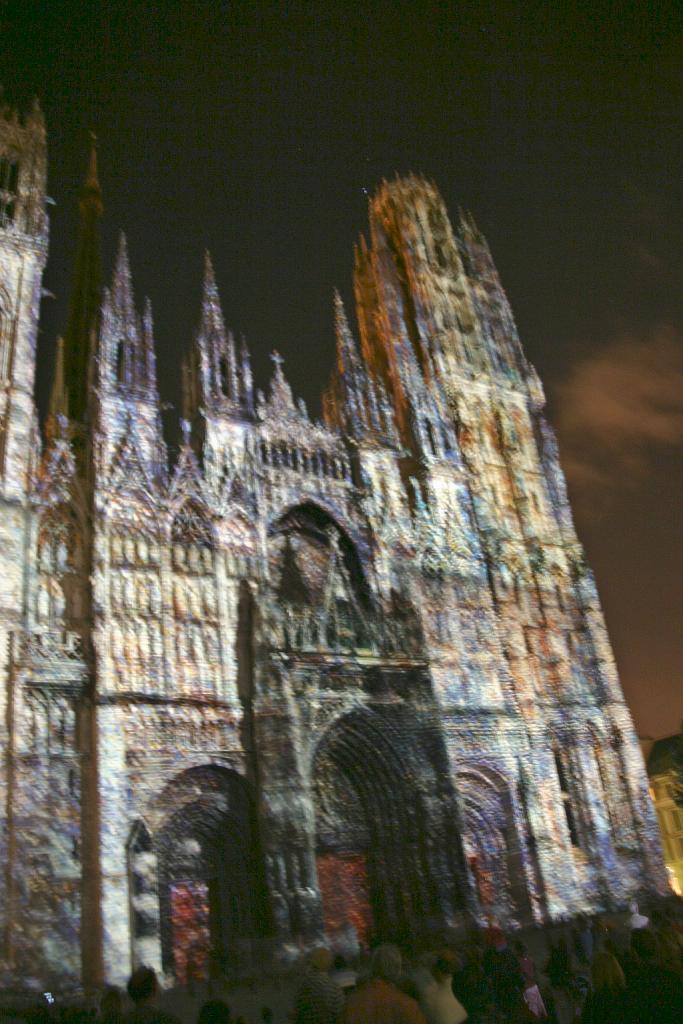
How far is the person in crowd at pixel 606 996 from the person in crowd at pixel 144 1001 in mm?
2384

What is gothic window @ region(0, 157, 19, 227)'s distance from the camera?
87.8ft

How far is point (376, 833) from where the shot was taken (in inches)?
904

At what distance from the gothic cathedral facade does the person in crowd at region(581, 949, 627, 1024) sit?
50.5 ft

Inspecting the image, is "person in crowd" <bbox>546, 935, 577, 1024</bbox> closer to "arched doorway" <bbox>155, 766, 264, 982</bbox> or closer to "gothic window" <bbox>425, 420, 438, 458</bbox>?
"arched doorway" <bbox>155, 766, 264, 982</bbox>

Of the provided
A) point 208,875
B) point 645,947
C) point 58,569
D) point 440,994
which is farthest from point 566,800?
point 645,947

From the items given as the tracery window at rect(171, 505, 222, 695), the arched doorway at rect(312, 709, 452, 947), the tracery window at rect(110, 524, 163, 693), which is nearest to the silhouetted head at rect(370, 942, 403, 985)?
the tracery window at rect(110, 524, 163, 693)

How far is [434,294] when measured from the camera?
35656 mm

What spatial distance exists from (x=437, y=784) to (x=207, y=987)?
26.5 ft

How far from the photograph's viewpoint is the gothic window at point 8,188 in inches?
1053

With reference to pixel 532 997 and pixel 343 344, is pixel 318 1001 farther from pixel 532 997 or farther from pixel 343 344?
pixel 343 344

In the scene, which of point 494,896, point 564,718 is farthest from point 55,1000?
point 564,718

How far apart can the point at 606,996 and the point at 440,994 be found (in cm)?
169

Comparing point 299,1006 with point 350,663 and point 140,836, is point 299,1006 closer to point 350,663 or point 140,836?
point 140,836

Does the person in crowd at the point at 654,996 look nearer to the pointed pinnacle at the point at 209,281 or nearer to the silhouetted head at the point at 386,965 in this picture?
the silhouetted head at the point at 386,965
